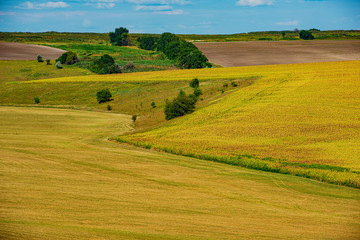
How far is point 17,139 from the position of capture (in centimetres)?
4484

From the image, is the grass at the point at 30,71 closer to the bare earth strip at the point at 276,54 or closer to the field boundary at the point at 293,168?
the bare earth strip at the point at 276,54

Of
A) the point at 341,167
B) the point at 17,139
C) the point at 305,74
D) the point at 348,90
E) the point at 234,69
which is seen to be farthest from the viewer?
the point at 234,69

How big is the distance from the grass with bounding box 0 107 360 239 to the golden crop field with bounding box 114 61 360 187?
8.50 ft

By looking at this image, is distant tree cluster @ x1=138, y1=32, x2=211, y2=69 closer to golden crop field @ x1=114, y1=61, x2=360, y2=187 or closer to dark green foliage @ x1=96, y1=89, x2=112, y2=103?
dark green foliage @ x1=96, y1=89, x2=112, y2=103

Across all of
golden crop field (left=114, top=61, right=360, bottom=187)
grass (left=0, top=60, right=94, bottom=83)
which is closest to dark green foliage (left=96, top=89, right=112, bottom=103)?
golden crop field (left=114, top=61, right=360, bottom=187)

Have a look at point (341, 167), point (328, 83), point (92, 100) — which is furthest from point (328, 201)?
point (92, 100)

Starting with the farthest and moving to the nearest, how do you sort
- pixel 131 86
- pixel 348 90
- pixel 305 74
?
pixel 131 86 < pixel 305 74 < pixel 348 90

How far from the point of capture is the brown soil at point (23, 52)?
449ft

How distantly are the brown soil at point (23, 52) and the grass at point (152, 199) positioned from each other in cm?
10469

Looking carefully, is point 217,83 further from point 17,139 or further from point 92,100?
point 17,139

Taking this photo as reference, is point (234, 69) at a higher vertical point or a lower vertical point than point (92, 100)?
higher

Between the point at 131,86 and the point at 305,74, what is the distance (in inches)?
1392

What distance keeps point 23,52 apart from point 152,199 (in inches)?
5349

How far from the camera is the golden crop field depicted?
3494cm
